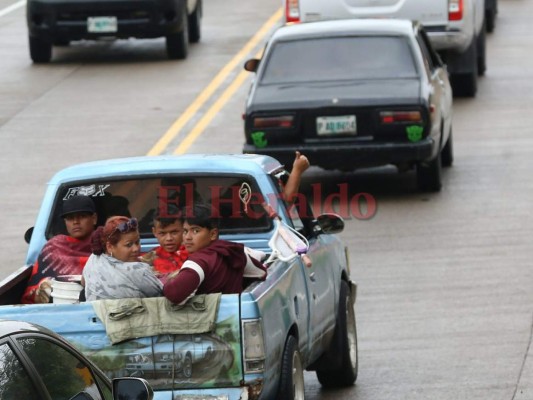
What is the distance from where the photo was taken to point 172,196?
32.0 ft

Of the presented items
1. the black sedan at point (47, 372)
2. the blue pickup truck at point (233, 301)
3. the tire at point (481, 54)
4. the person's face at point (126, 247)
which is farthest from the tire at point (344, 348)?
the tire at point (481, 54)

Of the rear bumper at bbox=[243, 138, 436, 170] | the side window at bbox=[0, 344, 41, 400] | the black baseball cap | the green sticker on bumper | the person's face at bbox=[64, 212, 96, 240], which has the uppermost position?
the side window at bbox=[0, 344, 41, 400]

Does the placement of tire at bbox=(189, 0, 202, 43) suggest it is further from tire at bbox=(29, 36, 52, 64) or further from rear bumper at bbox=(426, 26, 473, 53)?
rear bumper at bbox=(426, 26, 473, 53)

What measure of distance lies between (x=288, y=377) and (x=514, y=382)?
245cm

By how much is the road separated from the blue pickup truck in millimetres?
904

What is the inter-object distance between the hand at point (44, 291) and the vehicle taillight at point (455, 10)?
43.6 ft

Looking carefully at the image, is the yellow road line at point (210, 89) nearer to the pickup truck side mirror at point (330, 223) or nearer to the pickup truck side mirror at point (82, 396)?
the pickup truck side mirror at point (330, 223)

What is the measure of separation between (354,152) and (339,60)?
1263mm

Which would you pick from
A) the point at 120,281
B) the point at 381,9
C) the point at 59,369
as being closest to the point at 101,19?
the point at 381,9

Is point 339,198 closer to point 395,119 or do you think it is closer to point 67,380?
point 395,119

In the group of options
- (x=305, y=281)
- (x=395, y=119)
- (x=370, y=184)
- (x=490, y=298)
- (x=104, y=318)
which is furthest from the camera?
(x=370, y=184)

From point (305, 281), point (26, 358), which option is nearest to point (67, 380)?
point (26, 358)

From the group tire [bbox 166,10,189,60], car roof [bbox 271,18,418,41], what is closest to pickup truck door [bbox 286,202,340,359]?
car roof [bbox 271,18,418,41]

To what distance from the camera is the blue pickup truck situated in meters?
7.84
